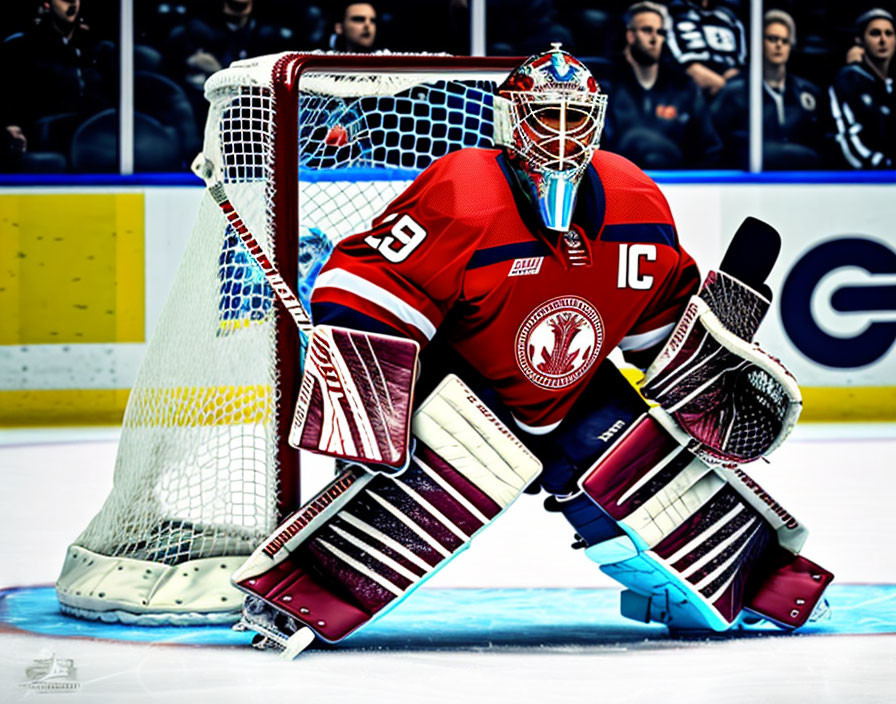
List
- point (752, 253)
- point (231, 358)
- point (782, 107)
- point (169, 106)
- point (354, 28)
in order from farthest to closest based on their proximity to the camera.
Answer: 1. point (782, 107)
2. point (354, 28)
3. point (169, 106)
4. point (231, 358)
5. point (752, 253)

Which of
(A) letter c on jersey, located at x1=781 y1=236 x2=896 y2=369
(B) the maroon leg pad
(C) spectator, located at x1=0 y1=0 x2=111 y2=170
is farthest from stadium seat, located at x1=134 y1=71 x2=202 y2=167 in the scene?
(B) the maroon leg pad

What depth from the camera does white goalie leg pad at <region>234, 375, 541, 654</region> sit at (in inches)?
107

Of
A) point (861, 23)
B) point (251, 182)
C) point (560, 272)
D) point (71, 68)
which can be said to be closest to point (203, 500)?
point (251, 182)

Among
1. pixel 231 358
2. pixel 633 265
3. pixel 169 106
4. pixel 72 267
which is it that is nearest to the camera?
pixel 633 265

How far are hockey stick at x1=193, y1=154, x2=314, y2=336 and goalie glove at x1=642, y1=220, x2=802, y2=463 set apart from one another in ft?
2.20

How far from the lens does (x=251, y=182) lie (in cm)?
322

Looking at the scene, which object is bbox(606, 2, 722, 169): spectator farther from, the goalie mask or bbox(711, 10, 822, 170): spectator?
the goalie mask

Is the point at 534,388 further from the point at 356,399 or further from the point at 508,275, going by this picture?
the point at 356,399

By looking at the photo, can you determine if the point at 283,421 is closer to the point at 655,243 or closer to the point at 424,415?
the point at 424,415

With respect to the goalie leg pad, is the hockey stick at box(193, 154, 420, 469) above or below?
above

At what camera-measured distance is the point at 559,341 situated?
2.73 meters

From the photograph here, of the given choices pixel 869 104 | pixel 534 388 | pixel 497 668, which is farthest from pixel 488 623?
pixel 869 104

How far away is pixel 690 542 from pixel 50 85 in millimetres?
4546

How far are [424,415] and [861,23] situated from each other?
16.3 ft
